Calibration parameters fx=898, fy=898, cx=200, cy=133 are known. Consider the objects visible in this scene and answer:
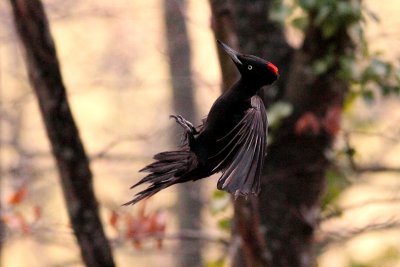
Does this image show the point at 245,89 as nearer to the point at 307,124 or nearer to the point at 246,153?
the point at 246,153

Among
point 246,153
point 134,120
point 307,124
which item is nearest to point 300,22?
point 307,124

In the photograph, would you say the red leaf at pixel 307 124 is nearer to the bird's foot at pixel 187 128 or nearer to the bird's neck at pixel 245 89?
the bird's foot at pixel 187 128

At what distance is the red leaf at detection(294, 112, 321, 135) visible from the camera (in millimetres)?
5352

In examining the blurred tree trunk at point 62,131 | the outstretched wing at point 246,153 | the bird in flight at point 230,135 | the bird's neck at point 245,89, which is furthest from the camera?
the blurred tree trunk at point 62,131

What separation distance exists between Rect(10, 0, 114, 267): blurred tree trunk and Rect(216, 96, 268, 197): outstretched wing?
1617 mm

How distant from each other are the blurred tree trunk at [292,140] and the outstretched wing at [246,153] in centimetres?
281

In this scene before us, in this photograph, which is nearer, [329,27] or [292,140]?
[329,27]

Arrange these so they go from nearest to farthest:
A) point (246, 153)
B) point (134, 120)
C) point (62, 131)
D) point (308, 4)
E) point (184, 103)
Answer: point (246, 153), point (62, 131), point (308, 4), point (184, 103), point (134, 120)

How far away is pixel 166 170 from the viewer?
2732 mm

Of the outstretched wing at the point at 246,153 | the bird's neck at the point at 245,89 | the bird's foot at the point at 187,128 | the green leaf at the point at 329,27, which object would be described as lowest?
the outstretched wing at the point at 246,153

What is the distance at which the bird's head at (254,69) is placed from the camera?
2.51 metres

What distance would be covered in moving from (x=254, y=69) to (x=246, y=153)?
0.27 metres

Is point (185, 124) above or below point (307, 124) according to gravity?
below

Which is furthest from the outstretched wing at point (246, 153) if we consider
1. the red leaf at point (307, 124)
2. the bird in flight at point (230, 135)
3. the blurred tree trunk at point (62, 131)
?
the red leaf at point (307, 124)
